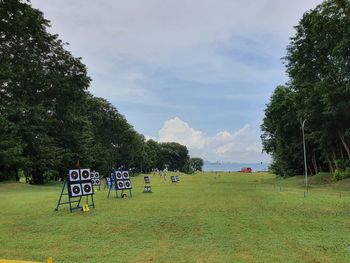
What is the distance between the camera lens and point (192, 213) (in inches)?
579

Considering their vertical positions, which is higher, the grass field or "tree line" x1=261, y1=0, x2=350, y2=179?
"tree line" x1=261, y1=0, x2=350, y2=179

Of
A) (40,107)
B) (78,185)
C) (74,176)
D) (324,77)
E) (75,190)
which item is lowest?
(75,190)

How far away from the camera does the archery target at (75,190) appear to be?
56.7 feet

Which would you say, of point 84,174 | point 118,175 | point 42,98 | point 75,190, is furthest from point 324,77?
point 42,98

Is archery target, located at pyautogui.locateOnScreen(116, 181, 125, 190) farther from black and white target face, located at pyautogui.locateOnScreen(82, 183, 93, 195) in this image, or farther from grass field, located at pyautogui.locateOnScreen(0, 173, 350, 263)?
grass field, located at pyautogui.locateOnScreen(0, 173, 350, 263)

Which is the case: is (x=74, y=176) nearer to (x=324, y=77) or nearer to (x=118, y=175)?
(x=118, y=175)

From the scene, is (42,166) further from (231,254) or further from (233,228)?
A: (231,254)

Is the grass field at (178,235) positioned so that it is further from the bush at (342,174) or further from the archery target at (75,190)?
the bush at (342,174)

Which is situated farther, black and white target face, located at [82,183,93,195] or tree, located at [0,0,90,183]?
tree, located at [0,0,90,183]

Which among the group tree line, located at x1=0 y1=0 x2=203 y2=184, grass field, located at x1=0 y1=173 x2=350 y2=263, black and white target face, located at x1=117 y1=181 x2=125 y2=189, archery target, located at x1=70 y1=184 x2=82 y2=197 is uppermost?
tree line, located at x1=0 y1=0 x2=203 y2=184

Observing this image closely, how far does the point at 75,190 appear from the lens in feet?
57.5

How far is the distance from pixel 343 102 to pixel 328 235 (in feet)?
82.8

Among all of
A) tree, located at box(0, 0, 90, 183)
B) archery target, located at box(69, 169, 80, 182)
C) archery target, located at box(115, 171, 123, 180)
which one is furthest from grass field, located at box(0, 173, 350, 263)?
tree, located at box(0, 0, 90, 183)

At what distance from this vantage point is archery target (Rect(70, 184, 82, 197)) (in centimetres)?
1728
